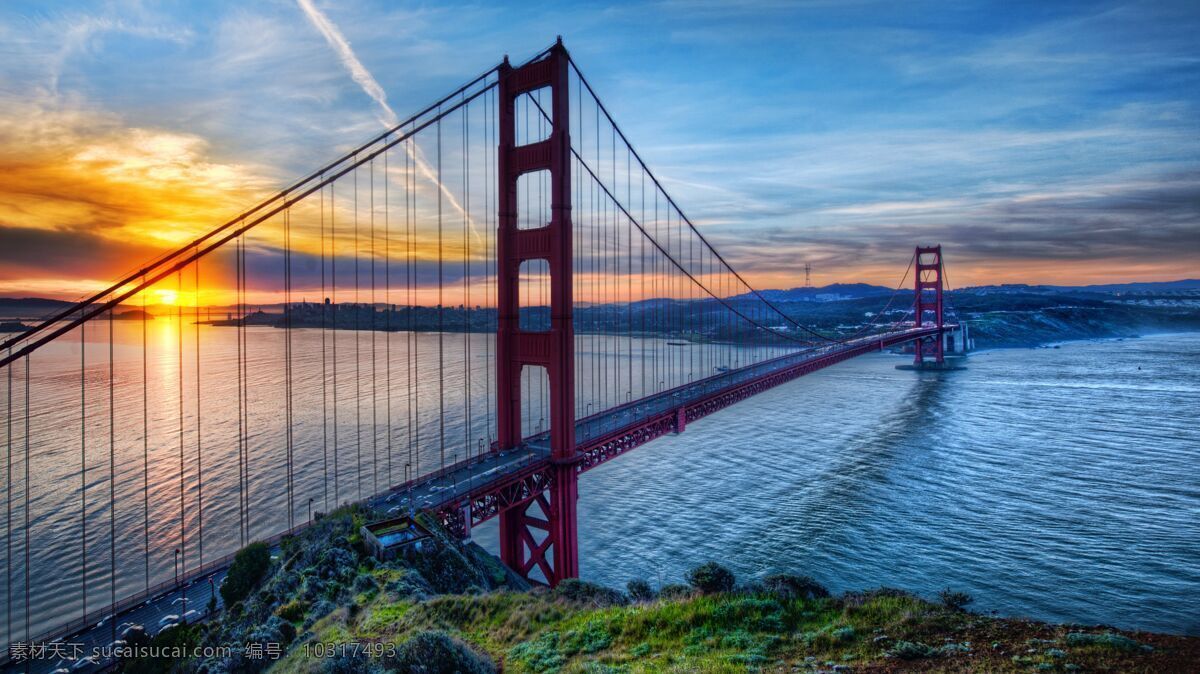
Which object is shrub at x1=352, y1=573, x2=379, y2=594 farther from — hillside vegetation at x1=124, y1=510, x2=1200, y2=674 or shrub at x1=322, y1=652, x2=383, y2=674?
shrub at x1=322, y1=652, x2=383, y2=674

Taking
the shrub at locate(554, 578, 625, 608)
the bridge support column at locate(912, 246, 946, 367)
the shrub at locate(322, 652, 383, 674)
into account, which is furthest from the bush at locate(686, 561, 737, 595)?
the bridge support column at locate(912, 246, 946, 367)

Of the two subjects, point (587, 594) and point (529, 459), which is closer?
point (587, 594)

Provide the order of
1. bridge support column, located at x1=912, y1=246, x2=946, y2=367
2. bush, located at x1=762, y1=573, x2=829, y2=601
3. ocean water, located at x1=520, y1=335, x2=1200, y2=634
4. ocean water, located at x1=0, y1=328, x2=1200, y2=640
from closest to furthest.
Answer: bush, located at x1=762, y1=573, x2=829, y2=601 < ocean water, located at x1=520, y1=335, x2=1200, y2=634 < ocean water, located at x1=0, y1=328, x2=1200, y2=640 < bridge support column, located at x1=912, y1=246, x2=946, y2=367

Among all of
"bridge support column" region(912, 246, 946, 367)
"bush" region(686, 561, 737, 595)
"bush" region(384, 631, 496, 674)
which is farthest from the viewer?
"bridge support column" region(912, 246, 946, 367)

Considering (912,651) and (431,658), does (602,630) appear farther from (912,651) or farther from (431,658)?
(912,651)

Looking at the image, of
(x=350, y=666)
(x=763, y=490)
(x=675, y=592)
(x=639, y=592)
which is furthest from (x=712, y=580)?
(x=763, y=490)

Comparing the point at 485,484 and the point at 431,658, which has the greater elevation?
the point at 431,658
